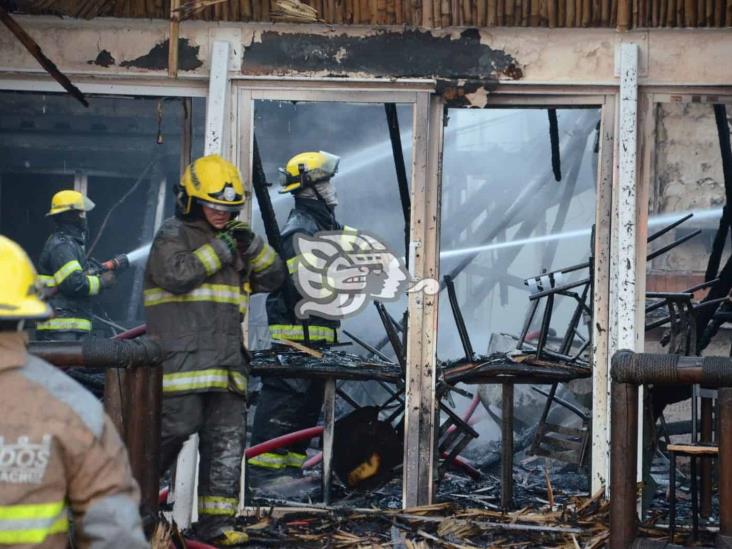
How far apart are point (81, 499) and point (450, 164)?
13.0 m

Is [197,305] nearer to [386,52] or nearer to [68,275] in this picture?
[386,52]

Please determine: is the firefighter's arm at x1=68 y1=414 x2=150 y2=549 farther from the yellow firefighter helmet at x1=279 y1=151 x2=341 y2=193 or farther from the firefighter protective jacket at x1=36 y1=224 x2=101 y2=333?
the firefighter protective jacket at x1=36 y1=224 x2=101 y2=333

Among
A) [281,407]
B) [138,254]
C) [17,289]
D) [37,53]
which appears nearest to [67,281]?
[281,407]

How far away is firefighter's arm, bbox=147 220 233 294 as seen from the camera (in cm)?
600

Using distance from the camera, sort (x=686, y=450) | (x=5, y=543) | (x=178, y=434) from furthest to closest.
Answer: (x=178, y=434) < (x=686, y=450) < (x=5, y=543)

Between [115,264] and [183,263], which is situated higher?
[115,264]

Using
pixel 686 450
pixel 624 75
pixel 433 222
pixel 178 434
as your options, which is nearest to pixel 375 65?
pixel 433 222

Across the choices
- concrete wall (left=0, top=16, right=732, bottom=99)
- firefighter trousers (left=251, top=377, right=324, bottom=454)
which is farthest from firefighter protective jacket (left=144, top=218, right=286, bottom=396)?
firefighter trousers (left=251, top=377, right=324, bottom=454)

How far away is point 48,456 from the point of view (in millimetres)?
2752

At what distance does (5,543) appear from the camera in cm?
275

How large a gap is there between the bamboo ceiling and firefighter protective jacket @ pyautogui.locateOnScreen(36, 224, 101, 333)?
12.3ft

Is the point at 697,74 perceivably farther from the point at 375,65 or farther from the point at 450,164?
the point at 450,164

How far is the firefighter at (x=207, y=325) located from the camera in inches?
238
